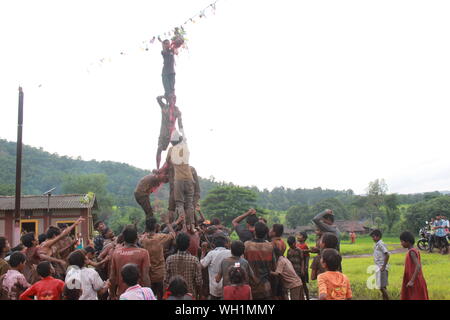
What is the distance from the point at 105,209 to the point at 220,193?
80.2ft

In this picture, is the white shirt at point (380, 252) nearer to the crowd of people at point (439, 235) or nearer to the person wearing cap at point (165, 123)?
the person wearing cap at point (165, 123)

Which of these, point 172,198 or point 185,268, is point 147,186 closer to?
point 172,198

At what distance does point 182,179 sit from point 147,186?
174 cm

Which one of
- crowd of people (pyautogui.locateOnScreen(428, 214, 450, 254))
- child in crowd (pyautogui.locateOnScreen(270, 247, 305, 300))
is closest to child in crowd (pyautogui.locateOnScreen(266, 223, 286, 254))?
child in crowd (pyautogui.locateOnScreen(270, 247, 305, 300))

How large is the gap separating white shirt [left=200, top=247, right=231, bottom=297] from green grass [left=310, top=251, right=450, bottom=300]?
4.90 metres

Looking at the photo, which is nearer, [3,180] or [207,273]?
[207,273]

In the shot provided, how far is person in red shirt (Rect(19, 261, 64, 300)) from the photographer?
488 cm

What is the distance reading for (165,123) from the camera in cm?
1217

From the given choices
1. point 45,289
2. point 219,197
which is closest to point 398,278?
point 45,289

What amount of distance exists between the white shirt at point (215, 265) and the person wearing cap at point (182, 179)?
13.8 feet

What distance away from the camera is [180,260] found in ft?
18.6

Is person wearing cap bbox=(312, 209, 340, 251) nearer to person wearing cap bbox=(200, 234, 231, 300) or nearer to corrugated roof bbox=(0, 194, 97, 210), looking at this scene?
person wearing cap bbox=(200, 234, 231, 300)
